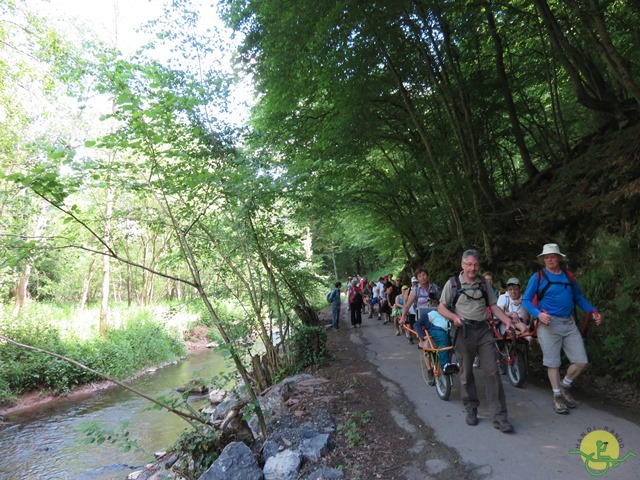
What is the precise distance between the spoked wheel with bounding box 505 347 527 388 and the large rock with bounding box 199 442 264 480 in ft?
13.3

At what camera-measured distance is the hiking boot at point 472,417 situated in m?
4.58

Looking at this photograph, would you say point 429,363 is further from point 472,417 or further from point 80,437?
point 80,437

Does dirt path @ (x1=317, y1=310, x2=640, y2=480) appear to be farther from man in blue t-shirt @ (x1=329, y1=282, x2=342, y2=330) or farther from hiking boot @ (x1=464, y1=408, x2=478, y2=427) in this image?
man in blue t-shirt @ (x1=329, y1=282, x2=342, y2=330)

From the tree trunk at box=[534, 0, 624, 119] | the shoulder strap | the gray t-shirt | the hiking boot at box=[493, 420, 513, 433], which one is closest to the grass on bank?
the gray t-shirt

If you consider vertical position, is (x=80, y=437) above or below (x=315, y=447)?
below

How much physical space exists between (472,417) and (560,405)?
109 centimetres

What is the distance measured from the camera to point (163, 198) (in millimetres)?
5086

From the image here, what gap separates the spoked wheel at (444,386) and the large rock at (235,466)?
292 cm

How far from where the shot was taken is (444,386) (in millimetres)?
5676

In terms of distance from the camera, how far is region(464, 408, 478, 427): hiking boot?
4.58m

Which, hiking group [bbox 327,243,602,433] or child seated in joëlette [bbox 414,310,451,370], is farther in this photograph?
child seated in joëlette [bbox 414,310,451,370]

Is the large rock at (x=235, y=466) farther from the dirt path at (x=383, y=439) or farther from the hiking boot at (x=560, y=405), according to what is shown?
the hiking boot at (x=560, y=405)

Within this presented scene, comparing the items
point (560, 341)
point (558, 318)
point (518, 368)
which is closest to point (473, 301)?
point (558, 318)

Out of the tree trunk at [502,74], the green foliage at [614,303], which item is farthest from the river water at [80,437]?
the tree trunk at [502,74]
